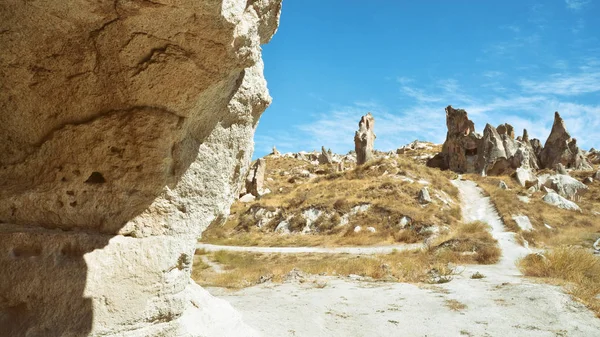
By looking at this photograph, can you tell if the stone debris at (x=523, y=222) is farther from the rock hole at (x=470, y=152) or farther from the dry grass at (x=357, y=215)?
the rock hole at (x=470, y=152)

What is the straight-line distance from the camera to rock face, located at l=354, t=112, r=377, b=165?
4131cm

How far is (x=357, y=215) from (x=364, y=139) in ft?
69.2

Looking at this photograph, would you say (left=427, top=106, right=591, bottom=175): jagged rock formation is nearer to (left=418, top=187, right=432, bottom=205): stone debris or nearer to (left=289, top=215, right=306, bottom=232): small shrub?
(left=418, top=187, right=432, bottom=205): stone debris

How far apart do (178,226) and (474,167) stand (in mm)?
45699

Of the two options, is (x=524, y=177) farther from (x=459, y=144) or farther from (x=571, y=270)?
(x=571, y=270)

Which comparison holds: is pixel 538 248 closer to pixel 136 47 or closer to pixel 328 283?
pixel 328 283

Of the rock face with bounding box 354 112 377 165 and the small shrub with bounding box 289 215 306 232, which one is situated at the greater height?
Result: the rock face with bounding box 354 112 377 165

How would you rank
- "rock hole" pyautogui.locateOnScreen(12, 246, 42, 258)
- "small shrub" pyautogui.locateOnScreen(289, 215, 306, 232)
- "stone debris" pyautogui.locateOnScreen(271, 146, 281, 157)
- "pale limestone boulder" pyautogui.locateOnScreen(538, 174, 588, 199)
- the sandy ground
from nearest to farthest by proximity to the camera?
"rock hole" pyautogui.locateOnScreen(12, 246, 42, 258) → the sandy ground → "small shrub" pyautogui.locateOnScreen(289, 215, 306, 232) → "pale limestone boulder" pyautogui.locateOnScreen(538, 174, 588, 199) → "stone debris" pyautogui.locateOnScreen(271, 146, 281, 157)

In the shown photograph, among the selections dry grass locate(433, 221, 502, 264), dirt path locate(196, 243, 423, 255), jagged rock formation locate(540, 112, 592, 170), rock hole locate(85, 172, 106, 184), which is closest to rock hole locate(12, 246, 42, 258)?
rock hole locate(85, 172, 106, 184)

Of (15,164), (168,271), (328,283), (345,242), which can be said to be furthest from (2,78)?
(345,242)

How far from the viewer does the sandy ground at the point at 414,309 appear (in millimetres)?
5398

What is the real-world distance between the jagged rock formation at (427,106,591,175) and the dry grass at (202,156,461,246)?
14.7 metres

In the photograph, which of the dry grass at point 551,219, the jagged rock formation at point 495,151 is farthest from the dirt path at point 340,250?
the jagged rock formation at point 495,151

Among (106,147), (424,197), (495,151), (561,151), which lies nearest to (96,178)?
(106,147)
